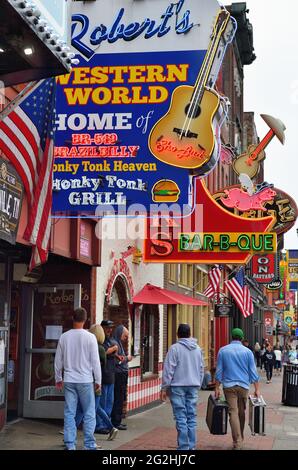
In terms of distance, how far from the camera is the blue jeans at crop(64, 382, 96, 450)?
Result: 8352 millimetres

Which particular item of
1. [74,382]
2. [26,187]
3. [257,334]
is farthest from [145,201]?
[257,334]

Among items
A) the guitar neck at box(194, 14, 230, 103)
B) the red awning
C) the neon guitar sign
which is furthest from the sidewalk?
the guitar neck at box(194, 14, 230, 103)

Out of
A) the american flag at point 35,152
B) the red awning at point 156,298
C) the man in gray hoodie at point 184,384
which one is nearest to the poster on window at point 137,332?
the red awning at point 156,298

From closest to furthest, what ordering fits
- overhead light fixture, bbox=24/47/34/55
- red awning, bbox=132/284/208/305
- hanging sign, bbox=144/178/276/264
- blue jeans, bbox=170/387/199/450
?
1. overhead light fixture, bbox=24/47/34/55
2. blue jeans, bbox=170/387/199/450
3. red awning, bbox=132/284/208/305
4. hanging sign, bbox=144/178/276/264

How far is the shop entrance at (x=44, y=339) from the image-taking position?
461 inches

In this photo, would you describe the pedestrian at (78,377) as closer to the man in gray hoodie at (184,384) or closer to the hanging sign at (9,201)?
the man in gray hoodie at (184,384)

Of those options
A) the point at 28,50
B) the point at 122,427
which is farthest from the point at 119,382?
the point at 28,50

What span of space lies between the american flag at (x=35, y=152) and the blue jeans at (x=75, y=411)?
1.60 meters

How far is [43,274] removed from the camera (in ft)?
39.3

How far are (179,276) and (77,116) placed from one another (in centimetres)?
1130

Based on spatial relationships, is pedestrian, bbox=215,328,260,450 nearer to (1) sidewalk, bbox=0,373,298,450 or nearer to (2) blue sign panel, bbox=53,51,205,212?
(1) sidewalk, bbox=0,373,298,450

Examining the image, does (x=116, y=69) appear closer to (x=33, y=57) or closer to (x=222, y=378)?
(x=33, y=57)

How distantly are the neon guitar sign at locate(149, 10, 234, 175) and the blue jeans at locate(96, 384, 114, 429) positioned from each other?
3.58 metres

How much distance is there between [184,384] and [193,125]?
358 cm
